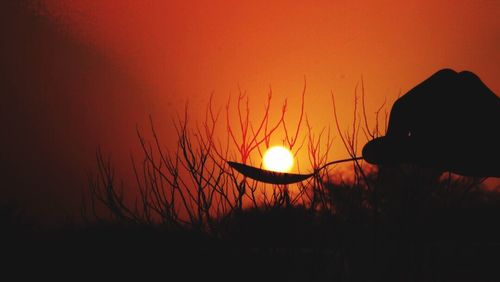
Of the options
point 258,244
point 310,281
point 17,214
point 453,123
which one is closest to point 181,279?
point 258,244

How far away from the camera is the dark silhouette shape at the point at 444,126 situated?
173 cm

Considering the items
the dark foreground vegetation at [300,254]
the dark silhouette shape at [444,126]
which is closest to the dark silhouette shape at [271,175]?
the dark silhouette shape at [444,126]

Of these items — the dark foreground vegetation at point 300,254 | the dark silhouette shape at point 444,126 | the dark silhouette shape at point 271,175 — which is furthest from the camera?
the dark foreground vegetation at point 300,254

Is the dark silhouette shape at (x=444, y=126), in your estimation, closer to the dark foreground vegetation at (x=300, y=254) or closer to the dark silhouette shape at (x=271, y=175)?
the dark silhouette shape at (x=271, y=175)

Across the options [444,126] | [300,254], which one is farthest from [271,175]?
[300,254]

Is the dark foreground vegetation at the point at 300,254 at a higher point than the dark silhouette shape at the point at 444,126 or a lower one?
lower

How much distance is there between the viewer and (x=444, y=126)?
1.82 metres

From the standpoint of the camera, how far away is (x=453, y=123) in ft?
5.87

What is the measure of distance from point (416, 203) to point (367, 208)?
5911 mm

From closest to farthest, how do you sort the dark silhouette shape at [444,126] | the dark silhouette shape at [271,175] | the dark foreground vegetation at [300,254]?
the dark silhouette shape at [444,126] → the dark silhouette shape at [271,175] → the dark foreground vegetation at [300,254]

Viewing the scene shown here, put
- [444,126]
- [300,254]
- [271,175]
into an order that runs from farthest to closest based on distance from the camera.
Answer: [300,254] < [271,175] < [444,126]

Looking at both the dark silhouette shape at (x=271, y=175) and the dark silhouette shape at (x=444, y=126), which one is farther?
the dark silhouette shape at (x=271, y=175)

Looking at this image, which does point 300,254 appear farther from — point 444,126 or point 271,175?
point 444,126

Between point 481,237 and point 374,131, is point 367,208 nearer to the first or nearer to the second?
point 481,237
